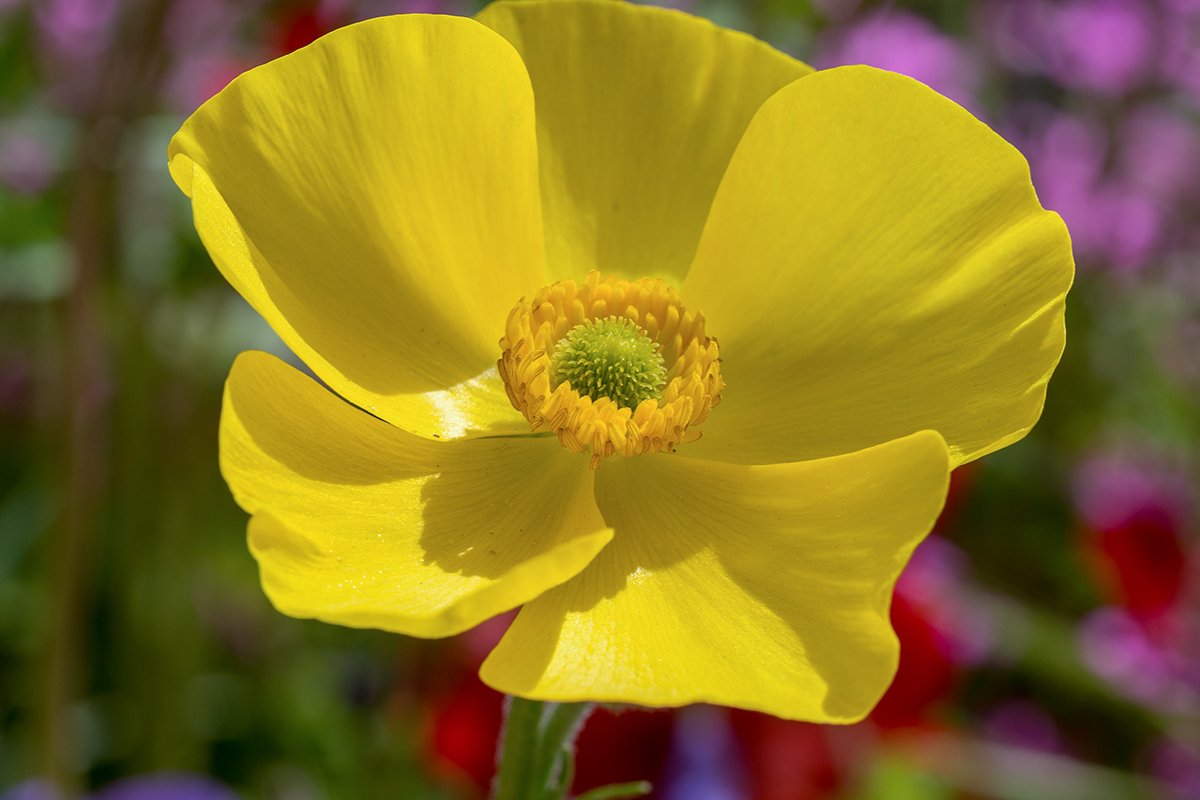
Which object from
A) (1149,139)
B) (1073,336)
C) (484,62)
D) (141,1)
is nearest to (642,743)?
(484,62)

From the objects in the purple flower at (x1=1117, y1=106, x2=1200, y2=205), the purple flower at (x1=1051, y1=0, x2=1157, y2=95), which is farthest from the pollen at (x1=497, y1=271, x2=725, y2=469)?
the purple flower at (x1=1117, y1=106, x2=1200, y2=205)

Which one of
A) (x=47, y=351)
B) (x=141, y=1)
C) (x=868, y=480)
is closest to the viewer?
(x=868, y=480)

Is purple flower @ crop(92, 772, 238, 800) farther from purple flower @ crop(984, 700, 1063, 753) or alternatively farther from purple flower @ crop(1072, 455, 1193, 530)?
purple flower @ crop(1072, 455, 1193, 530)

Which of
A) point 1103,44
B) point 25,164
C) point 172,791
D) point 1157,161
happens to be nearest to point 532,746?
point 172,791

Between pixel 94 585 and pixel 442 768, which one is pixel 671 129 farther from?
pixel 94 585

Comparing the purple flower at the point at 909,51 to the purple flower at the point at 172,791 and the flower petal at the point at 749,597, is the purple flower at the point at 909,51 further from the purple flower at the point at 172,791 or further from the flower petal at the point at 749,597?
the purple flower at the point at 172,791

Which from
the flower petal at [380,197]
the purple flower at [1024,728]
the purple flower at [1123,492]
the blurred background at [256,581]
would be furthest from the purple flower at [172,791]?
the purple flower at [1123,492]

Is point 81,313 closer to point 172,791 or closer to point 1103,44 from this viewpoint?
point 172,791
